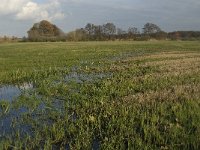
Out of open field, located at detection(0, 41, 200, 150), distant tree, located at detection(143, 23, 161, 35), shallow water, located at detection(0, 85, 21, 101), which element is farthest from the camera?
distant tree, located at detection(143, 23, 161, 35)

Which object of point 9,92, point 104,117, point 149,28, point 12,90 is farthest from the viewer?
point 149,28

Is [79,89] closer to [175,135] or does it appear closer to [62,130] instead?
[62,130]

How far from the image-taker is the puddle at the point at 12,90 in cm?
1356

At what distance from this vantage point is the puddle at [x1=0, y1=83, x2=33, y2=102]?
44.5 ft

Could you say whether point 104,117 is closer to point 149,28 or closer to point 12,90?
point 12,90

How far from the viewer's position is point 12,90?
15.2 meters

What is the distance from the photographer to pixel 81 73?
2047cm

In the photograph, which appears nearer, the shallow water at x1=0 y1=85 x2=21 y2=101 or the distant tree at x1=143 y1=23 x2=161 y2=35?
the shallow water at x1=0 y1=85 x2=21 y2=101

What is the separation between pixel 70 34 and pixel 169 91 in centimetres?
10848

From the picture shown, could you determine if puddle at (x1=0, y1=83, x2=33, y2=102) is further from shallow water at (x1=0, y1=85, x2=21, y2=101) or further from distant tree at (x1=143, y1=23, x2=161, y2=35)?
distant tree at (x1=143, y1=23, x2=161, y2=35)

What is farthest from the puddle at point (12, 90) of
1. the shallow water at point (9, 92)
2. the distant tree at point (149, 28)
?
the distant tree at point (149, 28)

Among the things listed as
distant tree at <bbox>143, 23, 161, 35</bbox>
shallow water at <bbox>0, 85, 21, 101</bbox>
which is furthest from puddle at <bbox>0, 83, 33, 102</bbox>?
distant tree at <bbox>143, 23, 161, 35</bbox>

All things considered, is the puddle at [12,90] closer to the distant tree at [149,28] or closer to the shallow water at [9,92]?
the shallow water at [9,92]

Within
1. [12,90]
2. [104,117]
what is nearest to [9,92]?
[12,90]
